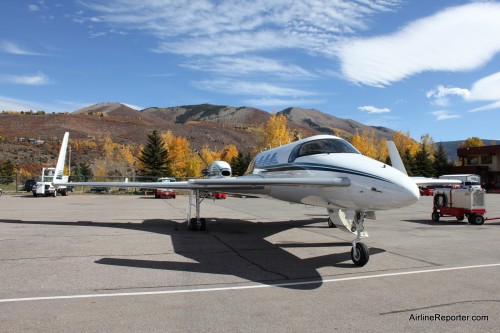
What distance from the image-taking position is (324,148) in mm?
9883

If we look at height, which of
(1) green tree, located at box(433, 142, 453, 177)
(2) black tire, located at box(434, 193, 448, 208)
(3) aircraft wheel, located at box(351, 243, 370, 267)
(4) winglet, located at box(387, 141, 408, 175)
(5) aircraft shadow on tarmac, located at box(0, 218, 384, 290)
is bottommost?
(5) aircraft shadow on tarmac, located at box(0, 218, 384, 290)

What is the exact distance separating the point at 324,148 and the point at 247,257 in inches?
132

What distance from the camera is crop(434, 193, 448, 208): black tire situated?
61.3 ft

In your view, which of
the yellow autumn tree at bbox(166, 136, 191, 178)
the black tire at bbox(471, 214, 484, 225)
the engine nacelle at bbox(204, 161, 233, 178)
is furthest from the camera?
the yellow autumn tree at bbox(166, 136, 191, 178)

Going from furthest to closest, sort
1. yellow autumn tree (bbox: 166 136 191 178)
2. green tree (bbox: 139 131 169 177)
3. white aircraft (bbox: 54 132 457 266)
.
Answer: yellow autumn tree (bbox: 166 136 191 178) < green tree (bbox: 139 131 169 177) < white aircraft (bbox: 54 132 457 266)

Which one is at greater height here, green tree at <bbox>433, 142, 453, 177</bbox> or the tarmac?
green tree at <bbox>433, 142, 453, 177</bbox>

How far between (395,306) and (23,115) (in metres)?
165

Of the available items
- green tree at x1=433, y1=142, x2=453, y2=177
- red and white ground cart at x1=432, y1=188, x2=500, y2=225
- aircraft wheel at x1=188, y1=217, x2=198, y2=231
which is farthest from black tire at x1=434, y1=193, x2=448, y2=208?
green tree at x1=433, y1=142, x2=453, y2=177

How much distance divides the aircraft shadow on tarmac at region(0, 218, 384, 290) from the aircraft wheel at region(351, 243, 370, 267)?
0.58 ft

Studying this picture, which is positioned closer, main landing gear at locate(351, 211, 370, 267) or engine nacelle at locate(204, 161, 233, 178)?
main landing gear at locate(351, 211, 370, 267)

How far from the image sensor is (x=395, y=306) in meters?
5.67

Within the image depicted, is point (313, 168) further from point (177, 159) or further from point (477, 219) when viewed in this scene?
point (177, 159)

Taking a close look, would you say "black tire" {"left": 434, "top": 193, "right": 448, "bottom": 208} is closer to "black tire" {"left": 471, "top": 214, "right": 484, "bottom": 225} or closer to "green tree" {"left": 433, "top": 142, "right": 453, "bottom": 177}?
"black tire" {"left": 471, "top": 214, "right": 484, "bottom": 225}

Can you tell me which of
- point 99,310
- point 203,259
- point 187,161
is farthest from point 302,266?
point 187,161
